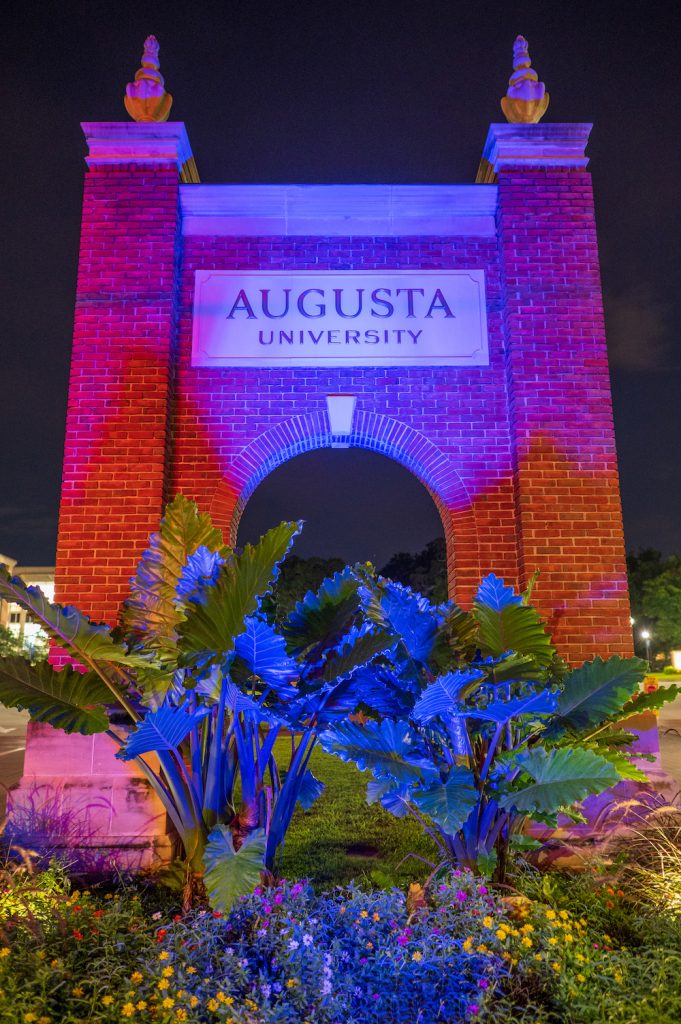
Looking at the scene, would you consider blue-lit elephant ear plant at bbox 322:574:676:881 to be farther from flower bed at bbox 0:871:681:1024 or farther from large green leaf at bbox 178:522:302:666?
large green leaf at bbox 178:522:302:666

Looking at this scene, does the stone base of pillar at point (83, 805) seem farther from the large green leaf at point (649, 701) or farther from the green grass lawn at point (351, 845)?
the large green leaf at point (649, 701)

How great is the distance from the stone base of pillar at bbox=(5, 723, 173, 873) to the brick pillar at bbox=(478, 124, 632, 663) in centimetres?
346

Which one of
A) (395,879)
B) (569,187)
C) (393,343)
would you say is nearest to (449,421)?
(393,343)

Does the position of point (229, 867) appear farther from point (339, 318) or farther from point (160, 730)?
point (339, 318)

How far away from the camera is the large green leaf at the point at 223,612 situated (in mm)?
3850

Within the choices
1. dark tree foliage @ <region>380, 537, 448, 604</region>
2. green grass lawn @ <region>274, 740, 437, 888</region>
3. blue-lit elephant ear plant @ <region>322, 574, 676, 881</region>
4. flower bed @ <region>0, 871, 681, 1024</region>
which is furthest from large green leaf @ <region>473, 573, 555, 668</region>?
dark tree foliage @ <region>380, 537, 448, 604</region>

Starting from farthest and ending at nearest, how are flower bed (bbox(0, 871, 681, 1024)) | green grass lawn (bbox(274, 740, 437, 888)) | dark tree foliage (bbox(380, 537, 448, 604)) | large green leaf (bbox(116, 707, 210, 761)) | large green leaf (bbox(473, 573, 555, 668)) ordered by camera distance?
dark tree foliage (bbox(380, 537, 448, 604)) < green grass lawn (bbox(274, 740, 437, 888)) < large green leaf (bbox(473, 573, 555, 668)) < large green leaf (bbox(116, 707, 210, 761)) < flower bed (bbox(0, 871, 681, 1024))

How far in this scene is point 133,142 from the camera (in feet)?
22.0

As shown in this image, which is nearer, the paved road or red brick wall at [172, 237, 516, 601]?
red brick wall at [172, 237, 516, 601]

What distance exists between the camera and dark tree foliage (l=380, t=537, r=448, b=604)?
36719 mm

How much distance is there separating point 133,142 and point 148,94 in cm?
51

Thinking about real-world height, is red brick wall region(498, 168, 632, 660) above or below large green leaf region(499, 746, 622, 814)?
above

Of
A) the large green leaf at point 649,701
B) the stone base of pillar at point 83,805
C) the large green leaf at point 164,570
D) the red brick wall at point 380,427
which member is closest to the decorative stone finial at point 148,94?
the red brick wall at point 380,427

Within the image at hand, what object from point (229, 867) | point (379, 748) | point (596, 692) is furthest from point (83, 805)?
point (596, 692)
